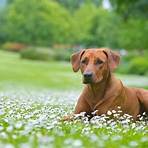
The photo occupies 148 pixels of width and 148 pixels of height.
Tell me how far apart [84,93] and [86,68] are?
73 centimetres

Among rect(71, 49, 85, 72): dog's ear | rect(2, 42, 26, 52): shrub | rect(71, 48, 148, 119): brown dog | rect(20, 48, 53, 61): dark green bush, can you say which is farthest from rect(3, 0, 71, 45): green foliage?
rect(71, 48, 148, 119): brown dog

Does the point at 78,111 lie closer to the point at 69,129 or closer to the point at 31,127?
the point at 69,129

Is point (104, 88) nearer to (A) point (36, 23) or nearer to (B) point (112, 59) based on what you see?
(B) point (112, 59)

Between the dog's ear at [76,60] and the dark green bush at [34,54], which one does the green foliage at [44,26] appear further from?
the dog's ear at [76,60]

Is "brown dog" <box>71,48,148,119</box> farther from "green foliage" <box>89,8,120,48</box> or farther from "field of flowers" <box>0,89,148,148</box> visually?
"green foliage" <box>89,8,120,48</box>

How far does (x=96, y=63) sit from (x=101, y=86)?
52 cm

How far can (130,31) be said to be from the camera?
54531 millimetres

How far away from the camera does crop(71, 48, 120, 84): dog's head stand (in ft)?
28.9

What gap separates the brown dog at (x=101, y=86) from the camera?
29.8 ft

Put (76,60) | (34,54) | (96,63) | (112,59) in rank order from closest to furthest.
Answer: (96,63) → (112,59) → (76,60) → (34,54)

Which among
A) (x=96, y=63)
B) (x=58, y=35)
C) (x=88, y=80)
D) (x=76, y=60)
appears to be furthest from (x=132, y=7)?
(x=58, y=35)

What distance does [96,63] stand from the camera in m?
9.02

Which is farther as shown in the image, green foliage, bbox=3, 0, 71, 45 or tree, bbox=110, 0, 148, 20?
green foliage, bbox=3, 0, 71, 45

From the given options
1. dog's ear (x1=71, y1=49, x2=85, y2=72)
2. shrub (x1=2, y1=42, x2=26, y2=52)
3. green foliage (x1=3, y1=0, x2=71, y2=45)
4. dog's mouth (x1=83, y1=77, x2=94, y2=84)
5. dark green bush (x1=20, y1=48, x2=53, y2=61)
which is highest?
dog's ear (x1=71, y1=49, x2=85, y2=72)
